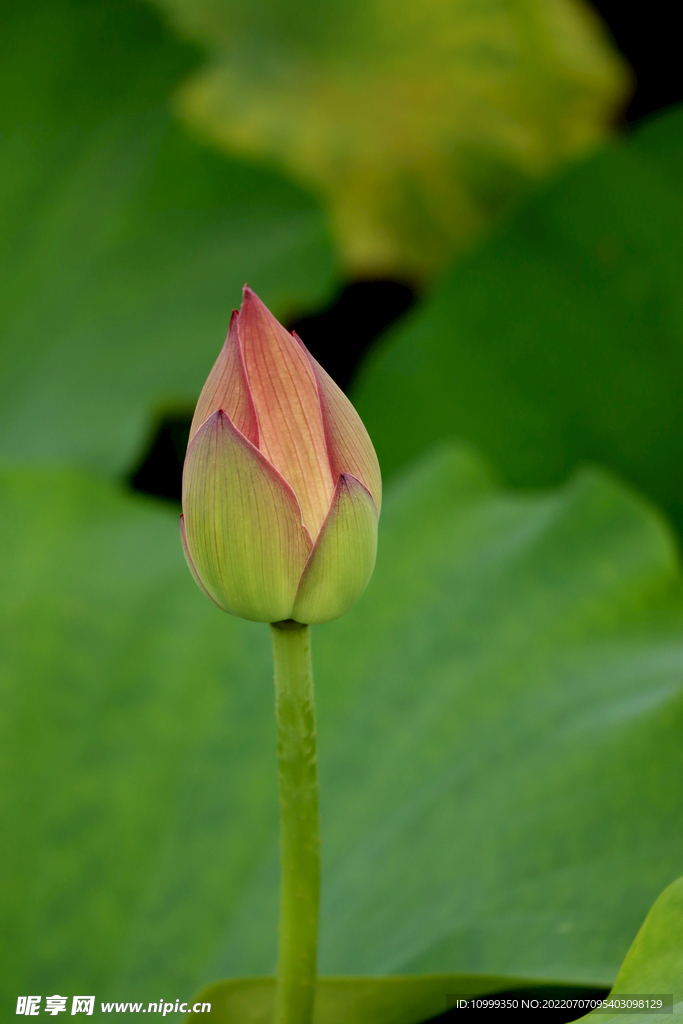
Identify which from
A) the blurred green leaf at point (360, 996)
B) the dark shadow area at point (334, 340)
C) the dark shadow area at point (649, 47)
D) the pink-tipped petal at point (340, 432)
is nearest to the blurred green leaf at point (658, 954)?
the blurred green leaf at point (360, 996)

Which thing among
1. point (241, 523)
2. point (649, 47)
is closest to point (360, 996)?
point (241, 523)

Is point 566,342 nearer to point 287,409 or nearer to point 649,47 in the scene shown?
point 649,47

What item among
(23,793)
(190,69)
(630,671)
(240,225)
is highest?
(190,69)

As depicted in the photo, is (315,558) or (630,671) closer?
(315,558)

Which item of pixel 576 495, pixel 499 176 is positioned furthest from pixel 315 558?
pixel 499 176

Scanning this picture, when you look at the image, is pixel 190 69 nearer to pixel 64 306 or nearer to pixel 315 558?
pixel 64 306
